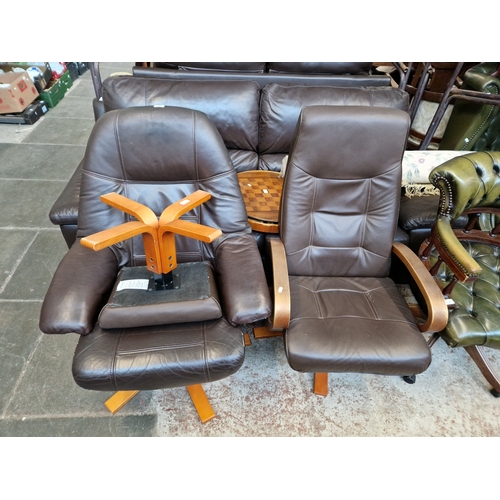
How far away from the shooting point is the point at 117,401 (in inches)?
60.2

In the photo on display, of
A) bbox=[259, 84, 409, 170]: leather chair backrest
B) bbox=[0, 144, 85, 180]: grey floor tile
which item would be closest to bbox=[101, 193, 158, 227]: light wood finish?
bbox=[259, 84, 409, 170]: leather chair backrest

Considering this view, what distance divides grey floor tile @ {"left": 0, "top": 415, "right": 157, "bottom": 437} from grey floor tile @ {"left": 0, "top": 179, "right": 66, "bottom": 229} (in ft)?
4.65

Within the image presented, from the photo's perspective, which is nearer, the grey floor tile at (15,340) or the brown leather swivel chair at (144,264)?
the brown leather swivel chair at (144,264)

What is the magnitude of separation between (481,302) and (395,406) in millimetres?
617

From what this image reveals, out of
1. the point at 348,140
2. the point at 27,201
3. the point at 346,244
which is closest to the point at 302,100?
the point at 348,140

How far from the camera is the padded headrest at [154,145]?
1380mm

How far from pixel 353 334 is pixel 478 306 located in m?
0.63

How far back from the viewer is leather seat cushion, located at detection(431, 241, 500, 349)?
1.40 m

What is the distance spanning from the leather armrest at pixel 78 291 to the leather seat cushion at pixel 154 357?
0.27ft

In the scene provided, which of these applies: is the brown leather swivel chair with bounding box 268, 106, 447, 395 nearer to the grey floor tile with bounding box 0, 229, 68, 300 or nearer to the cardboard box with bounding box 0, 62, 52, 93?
the grey floor tile with bounding box 0, 229, 68, 300

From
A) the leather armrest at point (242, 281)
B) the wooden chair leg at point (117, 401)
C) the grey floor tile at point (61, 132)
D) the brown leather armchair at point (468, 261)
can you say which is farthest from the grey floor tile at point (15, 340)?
the grey floor tile at point (61, 132)

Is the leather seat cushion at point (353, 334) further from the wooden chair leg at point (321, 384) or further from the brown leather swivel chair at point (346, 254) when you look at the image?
the wooden chair leg at point (321, 384)

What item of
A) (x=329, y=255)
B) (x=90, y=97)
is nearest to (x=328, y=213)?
(x=329, y=255)

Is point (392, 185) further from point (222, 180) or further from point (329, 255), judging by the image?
point (222, 180)
